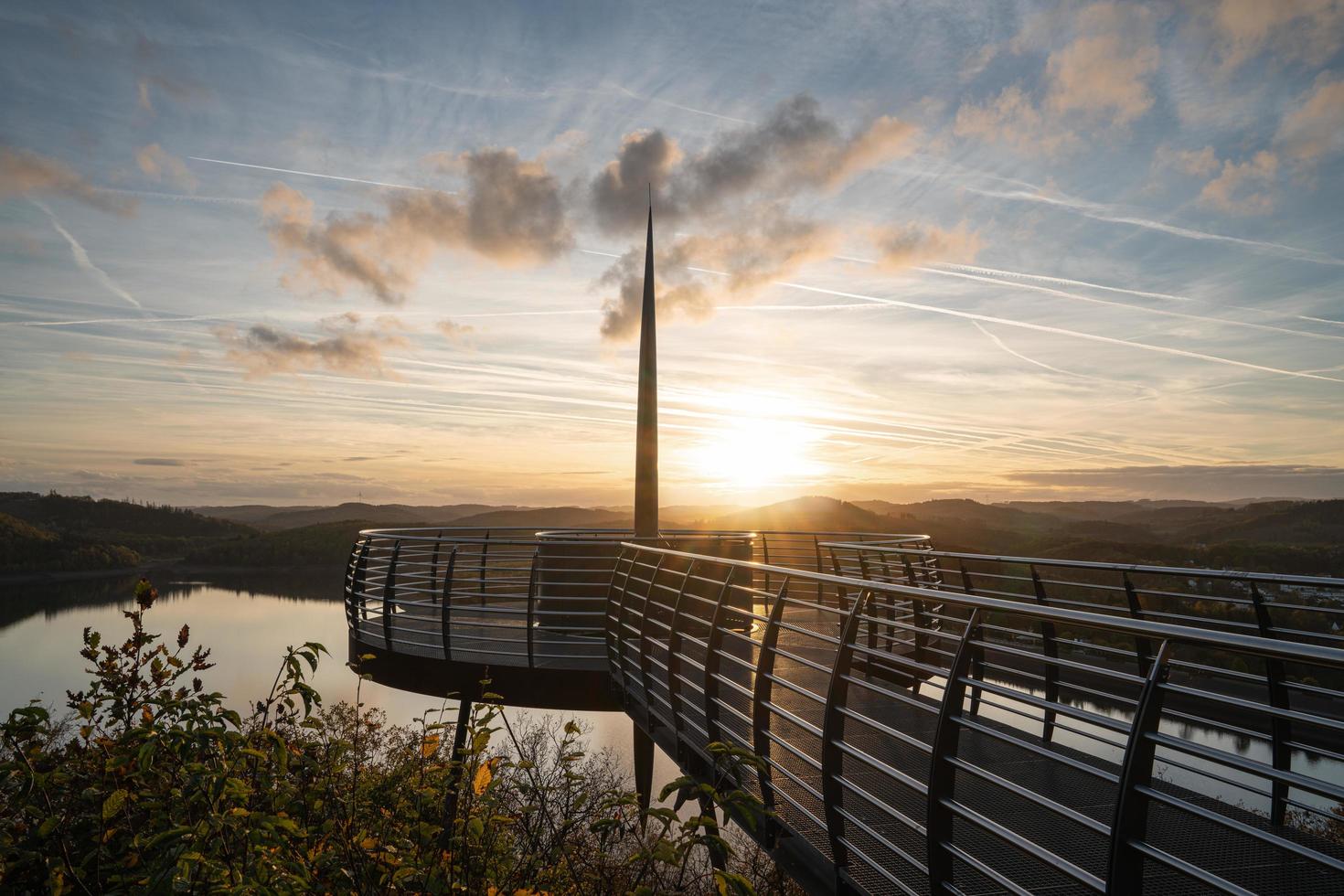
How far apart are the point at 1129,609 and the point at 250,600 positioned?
119 meters

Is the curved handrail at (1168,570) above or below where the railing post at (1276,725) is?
above

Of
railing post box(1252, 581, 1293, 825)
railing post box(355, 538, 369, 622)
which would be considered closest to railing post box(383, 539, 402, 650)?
railing post box(355, 538, 369, 622)

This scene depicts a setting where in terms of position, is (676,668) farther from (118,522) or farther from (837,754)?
(118,522)

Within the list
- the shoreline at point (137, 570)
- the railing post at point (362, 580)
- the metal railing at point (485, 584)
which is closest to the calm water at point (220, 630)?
the shoreline at point (137, 570)

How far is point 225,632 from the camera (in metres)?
86.4

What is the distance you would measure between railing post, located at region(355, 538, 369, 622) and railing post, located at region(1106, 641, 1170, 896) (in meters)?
7.97

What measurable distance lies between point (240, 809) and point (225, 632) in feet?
323

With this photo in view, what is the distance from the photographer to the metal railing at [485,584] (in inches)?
298

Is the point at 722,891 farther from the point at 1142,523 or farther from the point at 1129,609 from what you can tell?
the point at 1142,523

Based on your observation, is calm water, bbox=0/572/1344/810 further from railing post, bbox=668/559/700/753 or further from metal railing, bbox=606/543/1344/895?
metal railing, bbox=606/543/1344/895

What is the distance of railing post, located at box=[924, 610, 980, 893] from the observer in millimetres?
2709

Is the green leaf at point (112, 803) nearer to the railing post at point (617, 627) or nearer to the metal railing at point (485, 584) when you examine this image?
the metal railing at point (485, 584)

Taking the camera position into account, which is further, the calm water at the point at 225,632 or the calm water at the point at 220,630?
the calm water at the point at 220,630

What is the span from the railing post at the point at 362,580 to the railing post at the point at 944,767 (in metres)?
7.25
